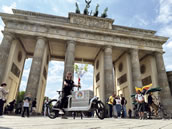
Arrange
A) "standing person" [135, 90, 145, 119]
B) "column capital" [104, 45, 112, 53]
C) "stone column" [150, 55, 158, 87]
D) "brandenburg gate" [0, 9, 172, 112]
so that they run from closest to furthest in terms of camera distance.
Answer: "standing person" [135, 90, 145, 119], "brandenburg gate" [0, 9, 172, 112], "column capital" [104, 45, 112, 53], "stone column" [150, 55, 158, 87]

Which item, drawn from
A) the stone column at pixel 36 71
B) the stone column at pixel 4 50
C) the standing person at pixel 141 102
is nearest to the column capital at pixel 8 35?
the stone column at pixel 4 50

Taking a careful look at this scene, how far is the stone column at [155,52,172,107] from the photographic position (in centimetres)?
1912

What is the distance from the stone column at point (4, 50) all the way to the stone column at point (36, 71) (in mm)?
3502

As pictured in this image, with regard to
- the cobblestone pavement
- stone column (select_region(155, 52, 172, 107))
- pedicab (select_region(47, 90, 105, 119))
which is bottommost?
the cobblestone pavement

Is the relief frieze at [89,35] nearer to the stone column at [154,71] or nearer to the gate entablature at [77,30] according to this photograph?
the gate entablature at [77,30]

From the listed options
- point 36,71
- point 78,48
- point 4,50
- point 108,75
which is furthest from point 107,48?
point 4,50

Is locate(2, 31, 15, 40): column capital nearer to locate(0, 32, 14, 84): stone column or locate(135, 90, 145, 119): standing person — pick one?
locate(0, 32, 14, 84): stone column

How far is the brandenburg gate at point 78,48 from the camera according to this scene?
18.1 meters

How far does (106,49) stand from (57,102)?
15.9 m

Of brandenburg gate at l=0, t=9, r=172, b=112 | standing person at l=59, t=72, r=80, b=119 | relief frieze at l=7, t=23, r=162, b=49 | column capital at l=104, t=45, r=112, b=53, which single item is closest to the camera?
standing person at l=59, t=72, r=80, b=119

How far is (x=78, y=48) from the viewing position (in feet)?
78.3

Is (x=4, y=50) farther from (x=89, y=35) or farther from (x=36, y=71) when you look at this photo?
(x=89, y=35)

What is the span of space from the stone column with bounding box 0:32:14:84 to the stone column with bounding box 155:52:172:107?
23244 mm

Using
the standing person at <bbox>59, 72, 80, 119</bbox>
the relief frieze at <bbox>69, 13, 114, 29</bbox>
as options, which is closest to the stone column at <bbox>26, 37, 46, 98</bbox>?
the relief frieze at <bbox>69, 13, 114, 29</bbox>
